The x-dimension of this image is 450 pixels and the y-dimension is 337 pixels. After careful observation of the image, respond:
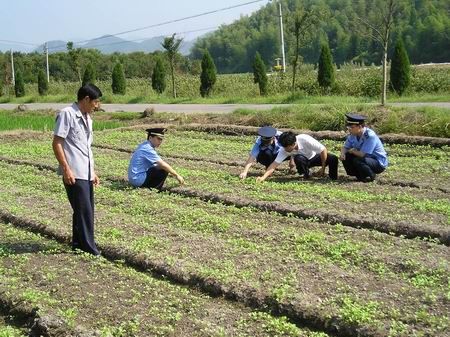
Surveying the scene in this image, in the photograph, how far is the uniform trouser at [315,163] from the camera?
9508 mm

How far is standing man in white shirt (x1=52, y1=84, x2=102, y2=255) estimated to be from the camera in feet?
19.5

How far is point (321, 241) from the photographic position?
20.3 feet

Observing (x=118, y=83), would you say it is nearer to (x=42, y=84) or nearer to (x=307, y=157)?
(x=42, y=84)

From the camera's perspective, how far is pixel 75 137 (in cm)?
604

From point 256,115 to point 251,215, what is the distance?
32.2 ft

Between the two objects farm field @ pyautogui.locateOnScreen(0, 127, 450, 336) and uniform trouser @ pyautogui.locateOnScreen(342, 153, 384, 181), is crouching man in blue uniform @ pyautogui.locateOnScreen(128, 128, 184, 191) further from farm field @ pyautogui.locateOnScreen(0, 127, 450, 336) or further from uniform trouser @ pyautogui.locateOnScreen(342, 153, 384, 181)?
uniform trouser @ pyautogui.locateOnScreen(342, 153, 384, 181)

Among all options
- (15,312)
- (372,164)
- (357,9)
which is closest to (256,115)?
(372,164)

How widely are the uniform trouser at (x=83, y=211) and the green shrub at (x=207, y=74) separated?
2638 centimetres

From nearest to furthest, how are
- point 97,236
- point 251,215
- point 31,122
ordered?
point 97,236 → point 251,215 → point 31,122

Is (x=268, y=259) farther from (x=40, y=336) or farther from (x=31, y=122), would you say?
(x=31, y=122)

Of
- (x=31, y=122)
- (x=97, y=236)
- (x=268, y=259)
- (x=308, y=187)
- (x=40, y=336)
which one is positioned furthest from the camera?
(x=31, y=122)

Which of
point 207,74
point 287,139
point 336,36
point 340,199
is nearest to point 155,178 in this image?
point 287,139

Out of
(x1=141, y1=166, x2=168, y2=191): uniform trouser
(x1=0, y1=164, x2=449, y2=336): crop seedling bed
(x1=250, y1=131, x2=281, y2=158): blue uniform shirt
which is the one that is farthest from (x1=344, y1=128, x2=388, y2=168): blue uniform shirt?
(x1=141, y1=166, x2=168, y2=191): uniform trouser

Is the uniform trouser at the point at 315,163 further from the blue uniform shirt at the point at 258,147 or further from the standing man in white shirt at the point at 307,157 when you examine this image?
the blue uniform shirt at the point at 258,147
